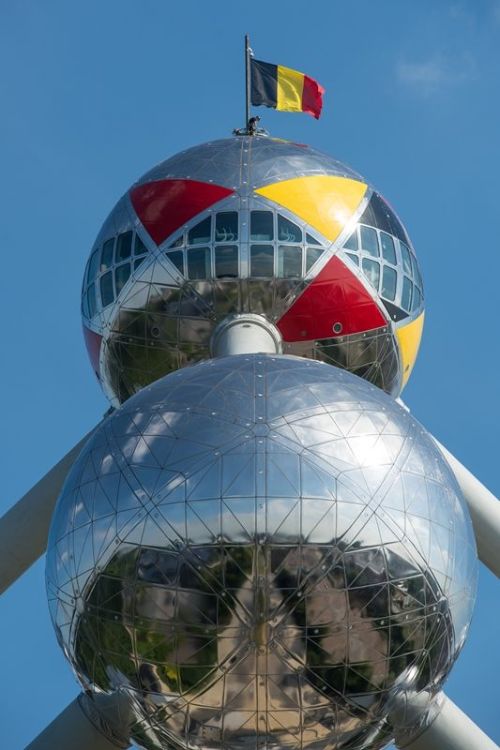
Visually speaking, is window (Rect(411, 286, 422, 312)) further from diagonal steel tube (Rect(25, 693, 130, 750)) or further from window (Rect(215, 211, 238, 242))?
diagonal steel tube (Rect(25, 693, 130, 750))

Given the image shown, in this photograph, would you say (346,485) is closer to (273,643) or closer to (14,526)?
(273,643)

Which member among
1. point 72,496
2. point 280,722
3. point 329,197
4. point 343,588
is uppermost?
point 329,197

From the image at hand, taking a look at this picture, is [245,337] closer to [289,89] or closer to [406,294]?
[406,294]

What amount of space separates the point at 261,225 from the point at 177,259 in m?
0.71

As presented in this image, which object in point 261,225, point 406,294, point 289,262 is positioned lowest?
point 406,294

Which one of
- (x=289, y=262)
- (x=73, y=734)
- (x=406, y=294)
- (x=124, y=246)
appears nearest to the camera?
(x=73, y=734)

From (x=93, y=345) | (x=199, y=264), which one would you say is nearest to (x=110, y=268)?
(x=93, y=345)

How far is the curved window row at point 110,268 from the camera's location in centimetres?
1434

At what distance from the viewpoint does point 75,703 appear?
1368 cm

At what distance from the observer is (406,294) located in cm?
1477

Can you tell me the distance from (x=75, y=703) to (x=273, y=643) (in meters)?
3.51

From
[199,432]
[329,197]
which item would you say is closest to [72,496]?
[199,432]

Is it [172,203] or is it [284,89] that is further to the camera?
[284,89]

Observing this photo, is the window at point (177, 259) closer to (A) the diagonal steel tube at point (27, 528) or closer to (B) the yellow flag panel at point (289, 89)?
(A) the diagonal steel tube at point (27, 528)
